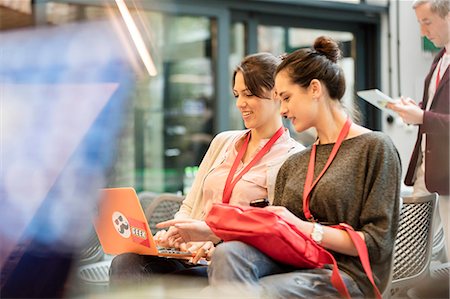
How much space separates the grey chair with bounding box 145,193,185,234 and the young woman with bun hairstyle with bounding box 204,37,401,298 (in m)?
0.91

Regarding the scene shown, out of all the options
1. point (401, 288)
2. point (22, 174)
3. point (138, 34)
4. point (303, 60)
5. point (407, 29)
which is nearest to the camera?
point (22, 174)

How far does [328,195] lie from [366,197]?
106mm

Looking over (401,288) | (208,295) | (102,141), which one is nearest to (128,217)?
(102,141)

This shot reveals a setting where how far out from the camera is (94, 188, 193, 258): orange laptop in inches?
81.7

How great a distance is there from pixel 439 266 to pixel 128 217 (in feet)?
4.07

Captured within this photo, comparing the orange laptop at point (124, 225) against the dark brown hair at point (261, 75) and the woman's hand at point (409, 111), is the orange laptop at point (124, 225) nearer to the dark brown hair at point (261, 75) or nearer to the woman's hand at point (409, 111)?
the dark brown hair at point (261, 75)

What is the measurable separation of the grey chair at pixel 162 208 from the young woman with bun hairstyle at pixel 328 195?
910 mm

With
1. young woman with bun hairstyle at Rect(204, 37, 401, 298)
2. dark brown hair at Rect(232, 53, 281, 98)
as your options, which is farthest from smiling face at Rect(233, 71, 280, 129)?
young woman with bun hairstyle at Rect(204, 37, 401, 298)

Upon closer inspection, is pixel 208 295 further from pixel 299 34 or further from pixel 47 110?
pixel 299 34

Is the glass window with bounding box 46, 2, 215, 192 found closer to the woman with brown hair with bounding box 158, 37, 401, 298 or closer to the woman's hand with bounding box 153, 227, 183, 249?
the woman's hand with bounding box 153, 227, 183, 249

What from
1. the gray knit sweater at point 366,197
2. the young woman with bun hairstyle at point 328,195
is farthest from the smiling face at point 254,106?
the gray knit sweater at point 366,197

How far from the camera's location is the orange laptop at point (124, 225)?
2.08m

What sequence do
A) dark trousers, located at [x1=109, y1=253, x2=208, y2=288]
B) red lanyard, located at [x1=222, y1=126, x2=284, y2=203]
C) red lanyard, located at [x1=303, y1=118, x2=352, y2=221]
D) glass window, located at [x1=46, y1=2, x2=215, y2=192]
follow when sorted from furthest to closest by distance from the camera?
glass window, located at [x1=46, y1=2, x2=215, y2=192] < red lanyard, located at [x1=222, y1=126, x2=284, y2=203] < dark trousers, located at [x1=109, y1=253, x2=208, y2=288] < red lanyard, located at [x1=303, y1=118, x2=352, y2=221]

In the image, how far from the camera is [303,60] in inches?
81.7
